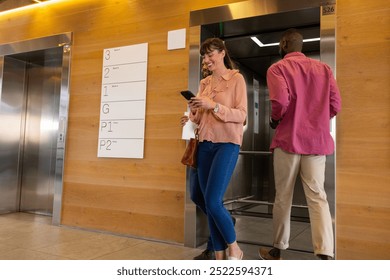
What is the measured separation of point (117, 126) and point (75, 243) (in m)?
1.06

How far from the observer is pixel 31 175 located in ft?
12.9

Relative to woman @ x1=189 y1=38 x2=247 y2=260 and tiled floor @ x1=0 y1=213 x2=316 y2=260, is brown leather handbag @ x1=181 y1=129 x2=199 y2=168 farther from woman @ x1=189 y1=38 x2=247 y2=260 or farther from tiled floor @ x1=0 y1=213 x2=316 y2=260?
tiled floor @ x1=0 y1=213 x2=316 y2=260

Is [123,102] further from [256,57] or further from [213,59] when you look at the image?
[256,57]

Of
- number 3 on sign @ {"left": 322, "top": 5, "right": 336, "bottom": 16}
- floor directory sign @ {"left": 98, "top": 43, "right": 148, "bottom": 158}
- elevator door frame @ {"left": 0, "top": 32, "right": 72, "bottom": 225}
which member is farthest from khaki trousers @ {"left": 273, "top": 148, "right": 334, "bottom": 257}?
elevator door frame @ {"left": 0, "top": 32, "right": 72, "bottom": 225}

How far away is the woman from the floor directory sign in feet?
3.34

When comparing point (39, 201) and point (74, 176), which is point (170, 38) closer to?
point (74, 176)

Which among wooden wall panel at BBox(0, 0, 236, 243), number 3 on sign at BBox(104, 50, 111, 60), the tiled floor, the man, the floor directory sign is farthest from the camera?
number 3 on sign at BBox(104, 50, 111, 60)

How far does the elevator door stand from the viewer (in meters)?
3.83

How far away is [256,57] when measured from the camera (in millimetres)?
3660

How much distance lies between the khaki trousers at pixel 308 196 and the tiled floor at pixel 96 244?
0.43 m

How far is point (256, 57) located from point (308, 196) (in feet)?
6.90

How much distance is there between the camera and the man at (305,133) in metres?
1.95

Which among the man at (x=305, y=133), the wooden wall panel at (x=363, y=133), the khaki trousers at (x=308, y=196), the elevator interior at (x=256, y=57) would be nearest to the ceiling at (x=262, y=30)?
the elevator interior at (x=256, y=57)
